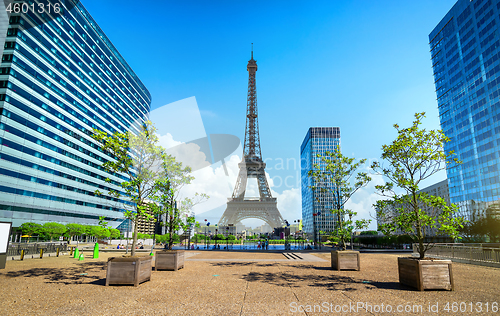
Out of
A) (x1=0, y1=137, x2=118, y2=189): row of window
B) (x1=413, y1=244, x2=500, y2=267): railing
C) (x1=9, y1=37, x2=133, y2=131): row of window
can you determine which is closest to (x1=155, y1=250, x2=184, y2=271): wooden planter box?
(x1=413, y1=244, x2=500, y2=267): railing

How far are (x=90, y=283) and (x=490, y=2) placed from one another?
310 ft

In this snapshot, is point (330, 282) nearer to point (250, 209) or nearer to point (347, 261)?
point (347, 261)

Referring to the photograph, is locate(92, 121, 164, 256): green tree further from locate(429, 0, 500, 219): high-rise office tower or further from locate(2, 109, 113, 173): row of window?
locate(429, 0, 500, 219): high-rise office tower

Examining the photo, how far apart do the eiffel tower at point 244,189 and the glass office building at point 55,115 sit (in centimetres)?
3326

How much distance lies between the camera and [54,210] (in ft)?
217

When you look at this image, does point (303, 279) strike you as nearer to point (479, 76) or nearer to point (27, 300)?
point (27, 300)

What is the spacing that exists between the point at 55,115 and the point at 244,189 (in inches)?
2009

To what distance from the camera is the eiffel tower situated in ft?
234

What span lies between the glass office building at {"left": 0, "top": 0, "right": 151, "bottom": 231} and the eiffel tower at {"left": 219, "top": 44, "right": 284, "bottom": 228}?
33263 mm

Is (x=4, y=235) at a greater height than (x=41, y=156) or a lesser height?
lesser

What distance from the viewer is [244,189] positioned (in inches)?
3103

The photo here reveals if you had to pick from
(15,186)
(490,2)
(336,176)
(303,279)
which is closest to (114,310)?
(303,279)

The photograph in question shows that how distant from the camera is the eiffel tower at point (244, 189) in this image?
234ft

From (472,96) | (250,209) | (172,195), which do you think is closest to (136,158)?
(172,195)
